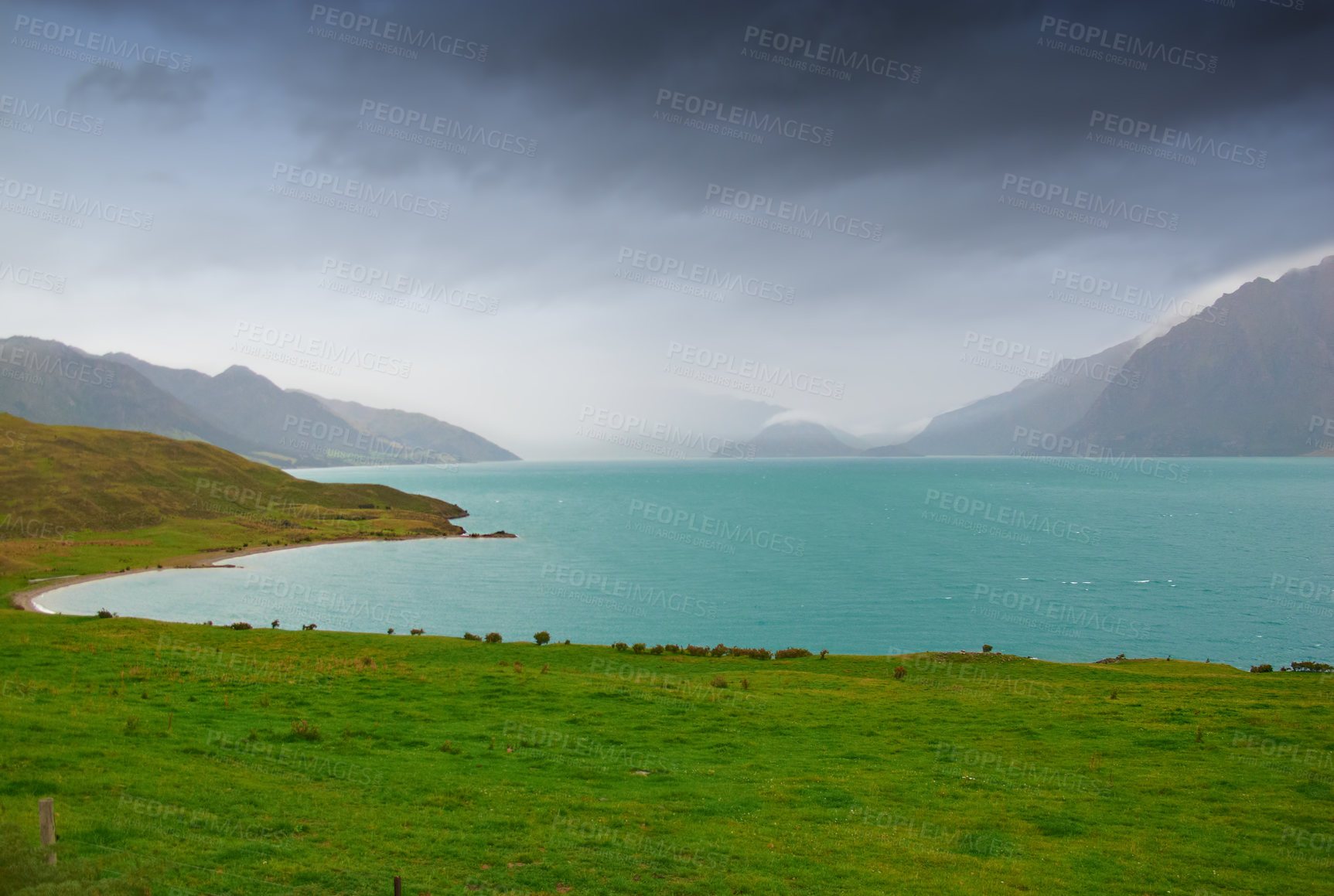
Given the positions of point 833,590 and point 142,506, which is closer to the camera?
point 833,590

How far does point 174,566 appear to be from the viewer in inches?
3907

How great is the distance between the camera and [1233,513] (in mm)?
172250

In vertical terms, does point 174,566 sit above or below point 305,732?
below

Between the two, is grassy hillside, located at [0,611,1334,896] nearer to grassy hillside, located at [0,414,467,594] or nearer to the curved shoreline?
the curved shoreline

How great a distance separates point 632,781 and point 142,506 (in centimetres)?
15385

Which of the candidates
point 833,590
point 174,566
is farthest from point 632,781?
point 174,566

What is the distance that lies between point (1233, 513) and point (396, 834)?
21762 centimetres

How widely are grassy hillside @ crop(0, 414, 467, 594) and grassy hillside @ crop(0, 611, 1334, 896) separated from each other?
74.7 meters

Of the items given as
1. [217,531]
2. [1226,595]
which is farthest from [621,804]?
A: [217,531]

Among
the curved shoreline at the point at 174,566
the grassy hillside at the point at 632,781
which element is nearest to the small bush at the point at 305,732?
the grassy hillside at the point at 632,781

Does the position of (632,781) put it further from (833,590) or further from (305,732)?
(833,590)

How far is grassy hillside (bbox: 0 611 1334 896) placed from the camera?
616 inches

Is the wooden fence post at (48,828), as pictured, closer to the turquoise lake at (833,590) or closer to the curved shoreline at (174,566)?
the curved shoreline at (174,566)

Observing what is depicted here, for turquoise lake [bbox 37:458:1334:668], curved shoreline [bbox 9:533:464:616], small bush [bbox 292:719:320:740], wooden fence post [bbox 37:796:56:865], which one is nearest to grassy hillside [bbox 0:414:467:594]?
curved shoreline [bbox 9:533:464:616]
